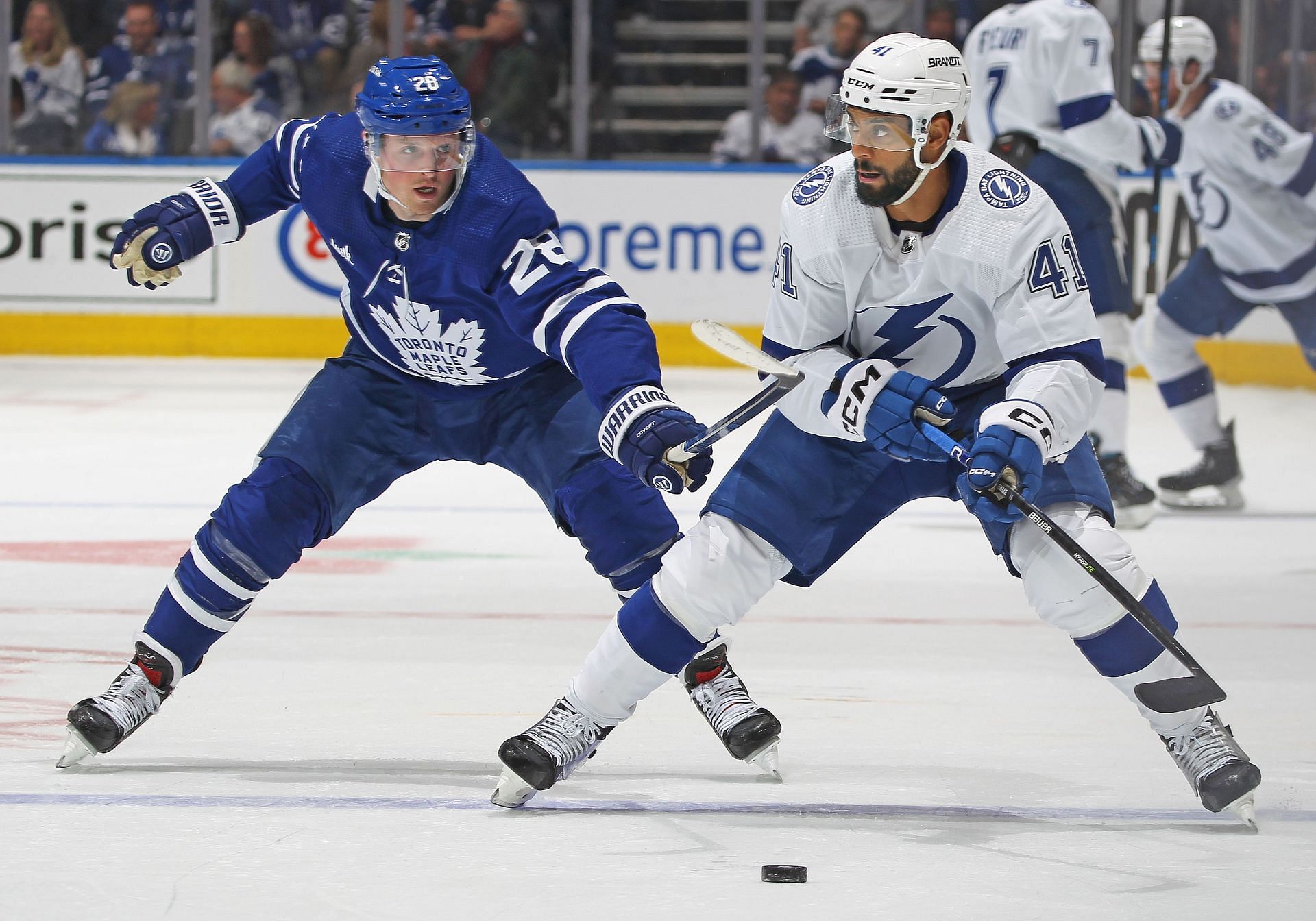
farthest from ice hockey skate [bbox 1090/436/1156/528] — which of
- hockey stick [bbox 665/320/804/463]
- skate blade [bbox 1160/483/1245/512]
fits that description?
hockey stick [bbox 665/320/804/463]

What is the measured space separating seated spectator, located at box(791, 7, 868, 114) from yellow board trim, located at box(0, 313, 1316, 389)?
120 cm

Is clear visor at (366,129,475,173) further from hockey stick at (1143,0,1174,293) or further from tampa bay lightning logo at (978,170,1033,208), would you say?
hockey stick at (1143,0,1174,293)

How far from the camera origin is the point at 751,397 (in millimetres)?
2602

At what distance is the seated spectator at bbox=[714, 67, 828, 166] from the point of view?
886 centimetres

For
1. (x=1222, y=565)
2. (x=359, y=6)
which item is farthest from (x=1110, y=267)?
(x=359, y=6)

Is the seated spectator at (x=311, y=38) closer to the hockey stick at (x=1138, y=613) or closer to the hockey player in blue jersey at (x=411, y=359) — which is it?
the hockey player in blue jersey at (x=411, y=359)

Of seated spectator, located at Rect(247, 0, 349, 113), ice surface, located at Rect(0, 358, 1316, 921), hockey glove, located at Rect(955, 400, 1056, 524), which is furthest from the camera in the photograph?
seated spectator, located at Rect(247, 0, 349, 113)

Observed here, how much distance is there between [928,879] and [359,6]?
7.44 m

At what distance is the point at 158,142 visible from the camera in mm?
8906

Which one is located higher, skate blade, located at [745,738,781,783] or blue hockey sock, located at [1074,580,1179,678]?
blue hockey sock, located at [1074,580,1179,678]

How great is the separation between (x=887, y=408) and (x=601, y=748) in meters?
0.83

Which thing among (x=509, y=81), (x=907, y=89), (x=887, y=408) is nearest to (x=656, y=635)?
(x=887, y=408)

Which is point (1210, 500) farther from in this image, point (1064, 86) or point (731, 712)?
point (731, 712)

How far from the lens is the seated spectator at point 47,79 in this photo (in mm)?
8883
